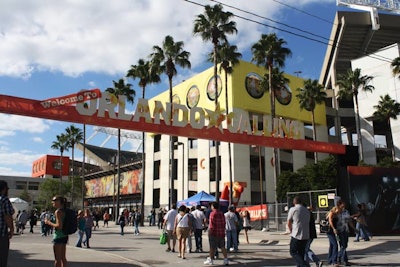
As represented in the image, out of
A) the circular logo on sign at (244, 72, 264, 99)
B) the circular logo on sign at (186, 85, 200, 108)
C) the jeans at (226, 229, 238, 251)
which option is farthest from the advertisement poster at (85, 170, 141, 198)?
the jeans at (226, 229, 238, 251)

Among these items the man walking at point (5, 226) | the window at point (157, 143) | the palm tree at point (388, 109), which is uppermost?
the palm tree at point (388, 109)

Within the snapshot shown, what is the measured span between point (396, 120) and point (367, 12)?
1026 inches

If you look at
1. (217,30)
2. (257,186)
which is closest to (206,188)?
(257,186)

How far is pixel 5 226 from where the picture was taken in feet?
21.2

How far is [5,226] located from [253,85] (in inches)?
1810

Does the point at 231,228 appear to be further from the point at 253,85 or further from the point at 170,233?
the point at 253,85

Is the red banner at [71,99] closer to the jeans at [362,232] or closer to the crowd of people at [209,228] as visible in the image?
the crowd of people at [209,228]

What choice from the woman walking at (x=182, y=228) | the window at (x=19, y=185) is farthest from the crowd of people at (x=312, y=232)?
the window at (x=19, y=185)

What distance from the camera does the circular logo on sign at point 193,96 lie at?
170ft

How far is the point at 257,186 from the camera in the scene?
1939 inches

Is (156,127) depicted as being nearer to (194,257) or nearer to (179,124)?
(179,124)

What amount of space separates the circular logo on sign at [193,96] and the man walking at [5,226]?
4530 centimetres

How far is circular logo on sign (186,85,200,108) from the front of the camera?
2042 inches

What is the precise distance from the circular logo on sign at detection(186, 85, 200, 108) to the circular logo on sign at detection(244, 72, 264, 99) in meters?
6.54
